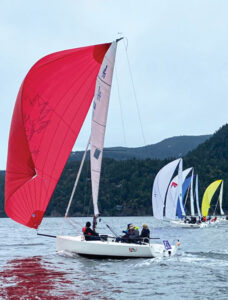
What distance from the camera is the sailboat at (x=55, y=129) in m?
20.2

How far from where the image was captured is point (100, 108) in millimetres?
21812

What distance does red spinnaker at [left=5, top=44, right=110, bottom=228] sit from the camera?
795 inches

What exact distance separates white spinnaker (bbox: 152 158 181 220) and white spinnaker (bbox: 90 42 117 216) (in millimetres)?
36755

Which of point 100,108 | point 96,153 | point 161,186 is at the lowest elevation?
point 96,153

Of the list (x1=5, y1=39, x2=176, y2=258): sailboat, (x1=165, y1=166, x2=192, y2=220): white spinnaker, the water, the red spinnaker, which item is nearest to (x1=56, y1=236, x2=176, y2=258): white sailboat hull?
(x1=5, y1=39, x2=176, y2=258): sailboat

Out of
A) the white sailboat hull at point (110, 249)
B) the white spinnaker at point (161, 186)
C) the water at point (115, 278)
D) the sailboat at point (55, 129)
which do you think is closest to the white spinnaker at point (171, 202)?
the white spinnaker at point (161, 186)

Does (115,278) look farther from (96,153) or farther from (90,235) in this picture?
A: (96,153)

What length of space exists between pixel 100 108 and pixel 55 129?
208 centimetres

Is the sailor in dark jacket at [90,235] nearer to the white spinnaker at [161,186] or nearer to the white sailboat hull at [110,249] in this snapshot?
the white sailboat hull at [110,249]

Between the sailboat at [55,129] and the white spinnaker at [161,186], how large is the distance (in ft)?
116

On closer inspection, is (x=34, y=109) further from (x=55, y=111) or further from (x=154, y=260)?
(x=154, y=260)

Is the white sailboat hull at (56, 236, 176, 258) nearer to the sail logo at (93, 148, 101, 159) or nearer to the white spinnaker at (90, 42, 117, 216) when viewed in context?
the white spinnaker at (90, 42, 117, 216)

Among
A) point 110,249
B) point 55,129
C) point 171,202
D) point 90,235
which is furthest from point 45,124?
point 171,202

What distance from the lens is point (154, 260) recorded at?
22.3 metres
